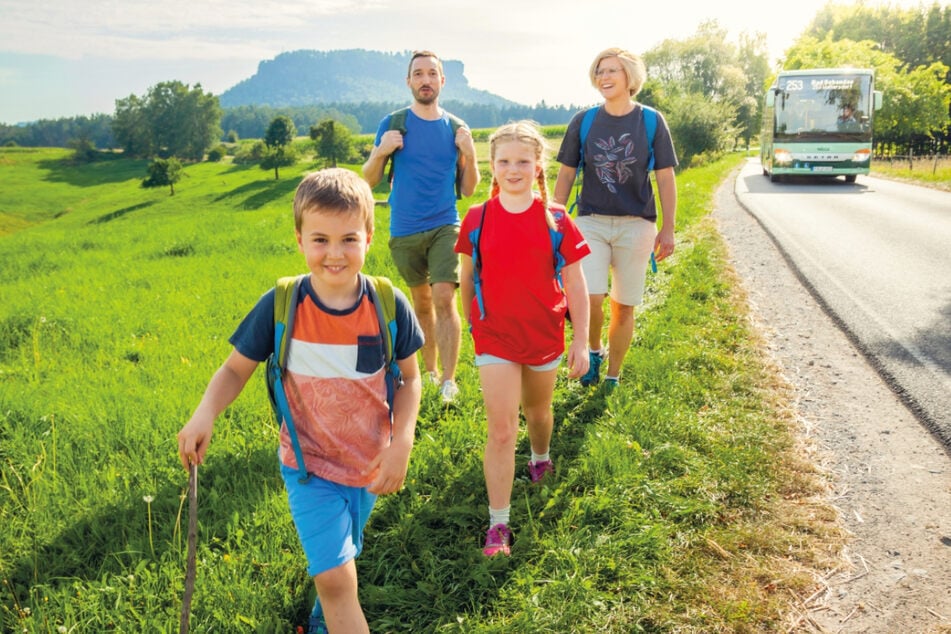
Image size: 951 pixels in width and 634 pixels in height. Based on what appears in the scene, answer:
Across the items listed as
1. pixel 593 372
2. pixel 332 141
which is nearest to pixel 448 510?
pixel 593 372

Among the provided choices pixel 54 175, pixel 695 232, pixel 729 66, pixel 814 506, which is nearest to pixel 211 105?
pixel 54 175

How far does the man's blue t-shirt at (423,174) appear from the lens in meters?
4.77

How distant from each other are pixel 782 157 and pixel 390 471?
21.7 m

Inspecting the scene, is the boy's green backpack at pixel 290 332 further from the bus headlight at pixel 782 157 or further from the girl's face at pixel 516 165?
the bus headlight at pixel 782 157

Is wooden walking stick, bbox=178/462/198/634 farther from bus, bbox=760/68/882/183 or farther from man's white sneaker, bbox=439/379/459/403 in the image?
bus, bbox=760/68/882/183

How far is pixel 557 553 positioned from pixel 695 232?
375 inches

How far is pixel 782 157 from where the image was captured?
2042 centimetres

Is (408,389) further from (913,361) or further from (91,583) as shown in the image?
(913,361)

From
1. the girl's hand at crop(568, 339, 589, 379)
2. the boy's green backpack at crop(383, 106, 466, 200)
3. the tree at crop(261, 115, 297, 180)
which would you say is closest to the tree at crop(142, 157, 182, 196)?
the tree at crop(261, 115, 297, 180)

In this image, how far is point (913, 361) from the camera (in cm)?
511

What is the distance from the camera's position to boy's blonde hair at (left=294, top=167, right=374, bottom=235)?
2.14 m

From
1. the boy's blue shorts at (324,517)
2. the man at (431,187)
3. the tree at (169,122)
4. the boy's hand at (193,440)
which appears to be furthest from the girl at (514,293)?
the tree at (169,122)

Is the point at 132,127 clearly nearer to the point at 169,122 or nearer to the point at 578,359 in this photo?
the point at 169,122

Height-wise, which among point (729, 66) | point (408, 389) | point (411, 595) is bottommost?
point (411, 595)
